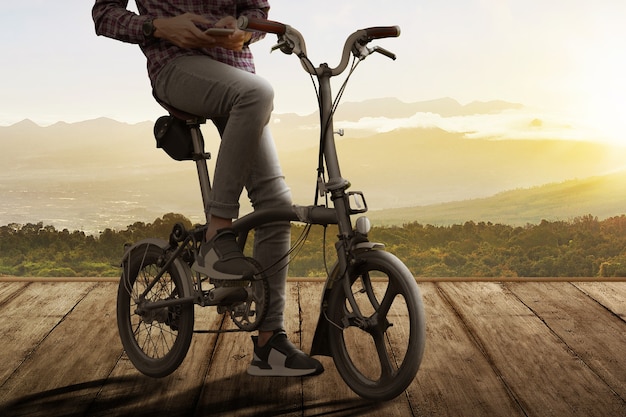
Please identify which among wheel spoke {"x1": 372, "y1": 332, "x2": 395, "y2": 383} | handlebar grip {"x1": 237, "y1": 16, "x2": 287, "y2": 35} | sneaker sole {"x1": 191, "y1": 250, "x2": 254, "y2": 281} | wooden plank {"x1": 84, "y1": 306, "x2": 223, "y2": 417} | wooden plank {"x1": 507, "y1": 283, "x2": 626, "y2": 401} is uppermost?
handlebar grip {"x1": 237, "y1": 16, "x2": 287, "y2": 35}

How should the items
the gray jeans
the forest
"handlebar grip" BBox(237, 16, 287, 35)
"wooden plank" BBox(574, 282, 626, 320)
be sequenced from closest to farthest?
"handlebar grip" BBox(237, 16, 287, 35) → the gray jeans → "wooden plank" BBox(574, 282, 626, 320) → the forest

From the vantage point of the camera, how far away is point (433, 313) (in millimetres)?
3018

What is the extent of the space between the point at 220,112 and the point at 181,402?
2.33 ft

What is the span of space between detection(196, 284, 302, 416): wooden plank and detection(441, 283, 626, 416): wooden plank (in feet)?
1.86

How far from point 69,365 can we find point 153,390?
339 mm

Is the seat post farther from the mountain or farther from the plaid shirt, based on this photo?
the mountain

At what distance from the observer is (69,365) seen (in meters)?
2.45

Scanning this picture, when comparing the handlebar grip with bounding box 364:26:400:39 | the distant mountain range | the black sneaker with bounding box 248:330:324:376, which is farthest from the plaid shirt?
the distant mountain range

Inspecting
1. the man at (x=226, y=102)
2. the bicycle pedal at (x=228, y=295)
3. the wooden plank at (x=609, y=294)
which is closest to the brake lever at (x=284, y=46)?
the man at (x=226, y=102)

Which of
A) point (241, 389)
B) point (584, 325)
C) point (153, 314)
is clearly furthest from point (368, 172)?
point (241, 389)

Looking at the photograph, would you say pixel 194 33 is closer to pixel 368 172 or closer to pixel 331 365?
pixel 331 365

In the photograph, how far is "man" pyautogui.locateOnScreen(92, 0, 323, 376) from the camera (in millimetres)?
2078

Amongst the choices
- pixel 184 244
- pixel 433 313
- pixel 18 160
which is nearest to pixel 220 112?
pixel 184 244

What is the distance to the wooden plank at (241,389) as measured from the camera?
209 centimetres
